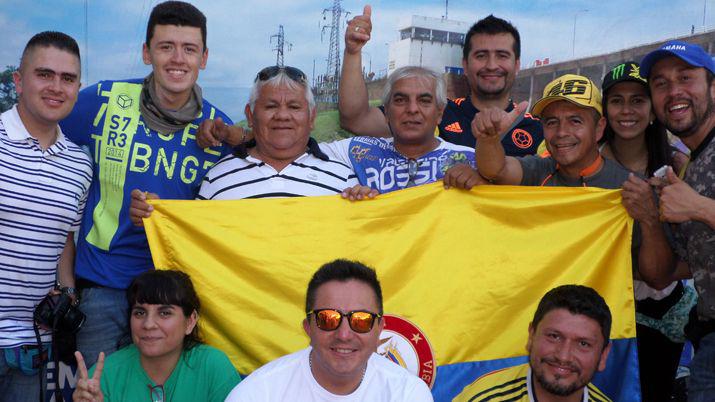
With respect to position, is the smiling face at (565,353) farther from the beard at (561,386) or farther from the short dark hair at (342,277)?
the short dark hair at (342,277)

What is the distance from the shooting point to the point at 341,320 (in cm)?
295

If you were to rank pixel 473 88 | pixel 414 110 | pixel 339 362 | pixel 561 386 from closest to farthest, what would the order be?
pixel 339 362, pixel 561 386, pixel 414 110, pixel 473 88

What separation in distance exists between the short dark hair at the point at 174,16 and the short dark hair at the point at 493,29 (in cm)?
243

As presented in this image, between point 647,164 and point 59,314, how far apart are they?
13.0 feet

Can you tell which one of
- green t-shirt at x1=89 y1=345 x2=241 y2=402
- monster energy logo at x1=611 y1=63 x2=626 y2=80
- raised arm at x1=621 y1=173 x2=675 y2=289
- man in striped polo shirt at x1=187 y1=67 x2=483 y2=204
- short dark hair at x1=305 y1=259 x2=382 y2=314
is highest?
monster energy logo at x1=611 y1=63 x2=626 y2=80

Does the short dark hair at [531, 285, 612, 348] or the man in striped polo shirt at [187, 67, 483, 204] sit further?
the man in striped polo shirt at [187, 67, 483, 204]

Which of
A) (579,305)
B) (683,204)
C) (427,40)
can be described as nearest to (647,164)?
(683,204)

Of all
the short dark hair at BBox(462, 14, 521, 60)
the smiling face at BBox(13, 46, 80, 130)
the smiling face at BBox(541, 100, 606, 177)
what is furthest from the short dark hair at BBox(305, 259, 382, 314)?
the short dark hair at BBox(462, 14, 521, 60)

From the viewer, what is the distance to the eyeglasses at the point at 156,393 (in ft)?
12.2

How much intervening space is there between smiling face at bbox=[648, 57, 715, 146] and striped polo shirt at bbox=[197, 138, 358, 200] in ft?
6.86

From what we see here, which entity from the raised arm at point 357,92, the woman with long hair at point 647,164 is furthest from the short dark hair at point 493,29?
the woman with long hair at point 647,164

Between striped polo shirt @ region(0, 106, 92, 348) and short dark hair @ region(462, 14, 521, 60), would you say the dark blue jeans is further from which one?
short dark hair @ region(462, 14, 521, 60)

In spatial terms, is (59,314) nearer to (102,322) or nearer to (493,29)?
(102,322)

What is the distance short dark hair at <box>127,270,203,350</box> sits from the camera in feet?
12.5
